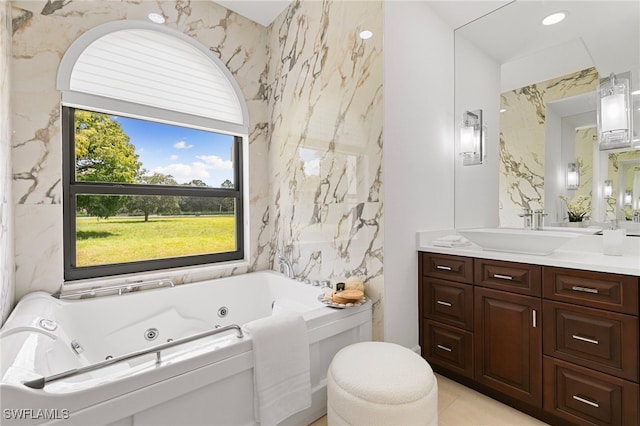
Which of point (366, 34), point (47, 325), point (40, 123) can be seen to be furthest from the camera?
point (366, 34)

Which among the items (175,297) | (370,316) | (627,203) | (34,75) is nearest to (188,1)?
(34,75)

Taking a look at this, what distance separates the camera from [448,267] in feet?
6.64

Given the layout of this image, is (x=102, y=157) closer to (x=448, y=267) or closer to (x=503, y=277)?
(x=448, y=267)

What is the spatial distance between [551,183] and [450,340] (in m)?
1.37

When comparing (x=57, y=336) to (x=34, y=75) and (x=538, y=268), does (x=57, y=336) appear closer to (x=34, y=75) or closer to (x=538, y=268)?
(x=34, y=75)

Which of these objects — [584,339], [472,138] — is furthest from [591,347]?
[472,138]

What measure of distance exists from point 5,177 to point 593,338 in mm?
3296

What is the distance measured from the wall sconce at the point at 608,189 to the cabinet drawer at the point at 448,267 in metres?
0.98

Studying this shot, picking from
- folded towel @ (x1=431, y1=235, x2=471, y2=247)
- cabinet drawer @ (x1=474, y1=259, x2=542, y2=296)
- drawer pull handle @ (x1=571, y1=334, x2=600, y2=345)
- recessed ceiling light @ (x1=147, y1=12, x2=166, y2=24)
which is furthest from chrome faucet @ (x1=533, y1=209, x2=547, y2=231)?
recessed ceiling light @ (x1=147, y1=12, x2=166, y2=24)

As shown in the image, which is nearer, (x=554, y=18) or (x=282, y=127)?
(x=554, y=18)

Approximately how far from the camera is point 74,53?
2.03 meters

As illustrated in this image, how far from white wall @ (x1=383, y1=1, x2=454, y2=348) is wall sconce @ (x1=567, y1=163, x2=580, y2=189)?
2.52ft

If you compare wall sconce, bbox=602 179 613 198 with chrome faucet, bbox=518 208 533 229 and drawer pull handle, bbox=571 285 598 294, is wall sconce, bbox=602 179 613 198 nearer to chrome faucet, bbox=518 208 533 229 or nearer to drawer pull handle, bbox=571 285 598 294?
chrome faucet, bbox=518 208 533 229

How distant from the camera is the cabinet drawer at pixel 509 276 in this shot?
63.9 inches
